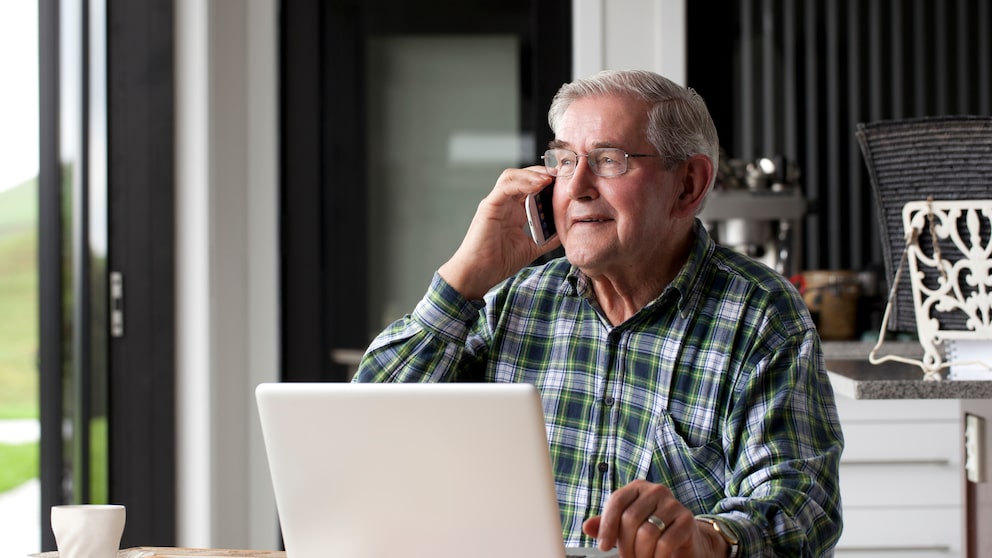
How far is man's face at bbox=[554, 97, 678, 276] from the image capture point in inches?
62.3

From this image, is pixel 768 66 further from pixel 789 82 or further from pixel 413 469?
pixel 413 469

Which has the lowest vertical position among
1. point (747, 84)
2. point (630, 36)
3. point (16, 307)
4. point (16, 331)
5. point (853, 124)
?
point (16, 331)

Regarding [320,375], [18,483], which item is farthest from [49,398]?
[18,483]

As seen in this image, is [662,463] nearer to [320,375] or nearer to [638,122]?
[638,122]

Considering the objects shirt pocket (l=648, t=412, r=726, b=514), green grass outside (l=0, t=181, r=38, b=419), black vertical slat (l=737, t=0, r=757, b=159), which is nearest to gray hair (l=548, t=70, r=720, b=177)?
shirt pocket (l=648, t=412, r=726, b=514)

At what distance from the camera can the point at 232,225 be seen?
129 inches

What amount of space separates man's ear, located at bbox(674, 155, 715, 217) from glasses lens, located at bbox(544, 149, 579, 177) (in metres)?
0.17

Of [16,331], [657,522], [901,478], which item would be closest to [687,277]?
[657,522]

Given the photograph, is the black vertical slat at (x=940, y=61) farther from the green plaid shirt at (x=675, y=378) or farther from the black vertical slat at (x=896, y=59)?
the green plaid shirt at (x=675, y=378)

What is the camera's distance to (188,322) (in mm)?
3016

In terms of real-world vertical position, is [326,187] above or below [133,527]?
above

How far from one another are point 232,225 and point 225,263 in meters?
0.13

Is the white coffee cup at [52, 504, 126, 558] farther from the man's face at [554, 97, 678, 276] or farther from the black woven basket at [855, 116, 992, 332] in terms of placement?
the black woven basket at [855, 116, 992, 332]

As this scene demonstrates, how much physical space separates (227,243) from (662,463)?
202cm
